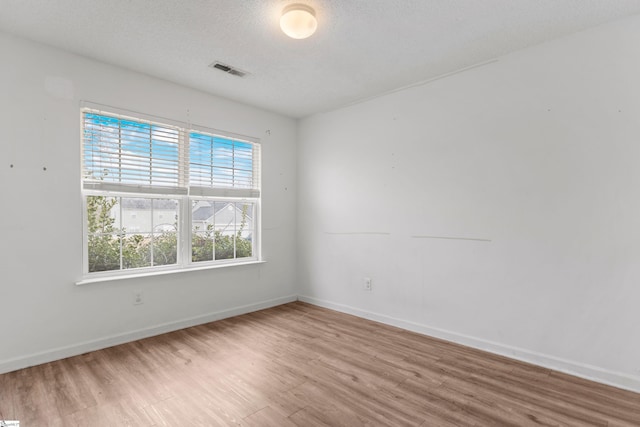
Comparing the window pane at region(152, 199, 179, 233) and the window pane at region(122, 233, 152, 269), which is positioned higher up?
the window pane at region(152, 199, 179, 233)

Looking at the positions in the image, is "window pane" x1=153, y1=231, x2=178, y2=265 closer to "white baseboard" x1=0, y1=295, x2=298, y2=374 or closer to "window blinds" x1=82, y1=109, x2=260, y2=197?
"window blinds" x1=82, y1=109, x2=260, y2=197

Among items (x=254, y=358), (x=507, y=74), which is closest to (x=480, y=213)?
(x=507, y=74)

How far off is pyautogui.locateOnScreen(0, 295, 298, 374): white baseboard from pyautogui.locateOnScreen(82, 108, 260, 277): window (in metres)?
0.62

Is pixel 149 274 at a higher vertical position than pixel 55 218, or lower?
lower

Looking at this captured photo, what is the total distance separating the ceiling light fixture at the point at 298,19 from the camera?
7.16 ft

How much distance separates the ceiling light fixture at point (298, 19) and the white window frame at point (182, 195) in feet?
6.28

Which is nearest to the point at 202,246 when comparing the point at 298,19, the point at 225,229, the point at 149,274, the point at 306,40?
the point at 225,229

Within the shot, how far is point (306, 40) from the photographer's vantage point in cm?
264

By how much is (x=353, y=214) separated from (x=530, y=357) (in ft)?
7.54

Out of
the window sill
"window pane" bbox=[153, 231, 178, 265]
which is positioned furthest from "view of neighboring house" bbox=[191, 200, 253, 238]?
A: the window sill

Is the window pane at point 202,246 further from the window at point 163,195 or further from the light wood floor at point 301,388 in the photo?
the light wood floor at point 301,388

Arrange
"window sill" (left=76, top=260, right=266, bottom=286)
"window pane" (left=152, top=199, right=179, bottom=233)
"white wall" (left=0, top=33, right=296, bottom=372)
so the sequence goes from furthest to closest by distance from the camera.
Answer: "window pane" (left=152, top=199, right=179, bottom=233), "window sill" (left=76, top=260, right=266, bottom=286), "white wall" (left=0, top=33, right=296, bottom=372)

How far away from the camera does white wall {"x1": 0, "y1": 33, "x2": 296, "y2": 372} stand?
2576mm

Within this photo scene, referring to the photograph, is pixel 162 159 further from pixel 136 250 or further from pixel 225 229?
pixel 225 229
